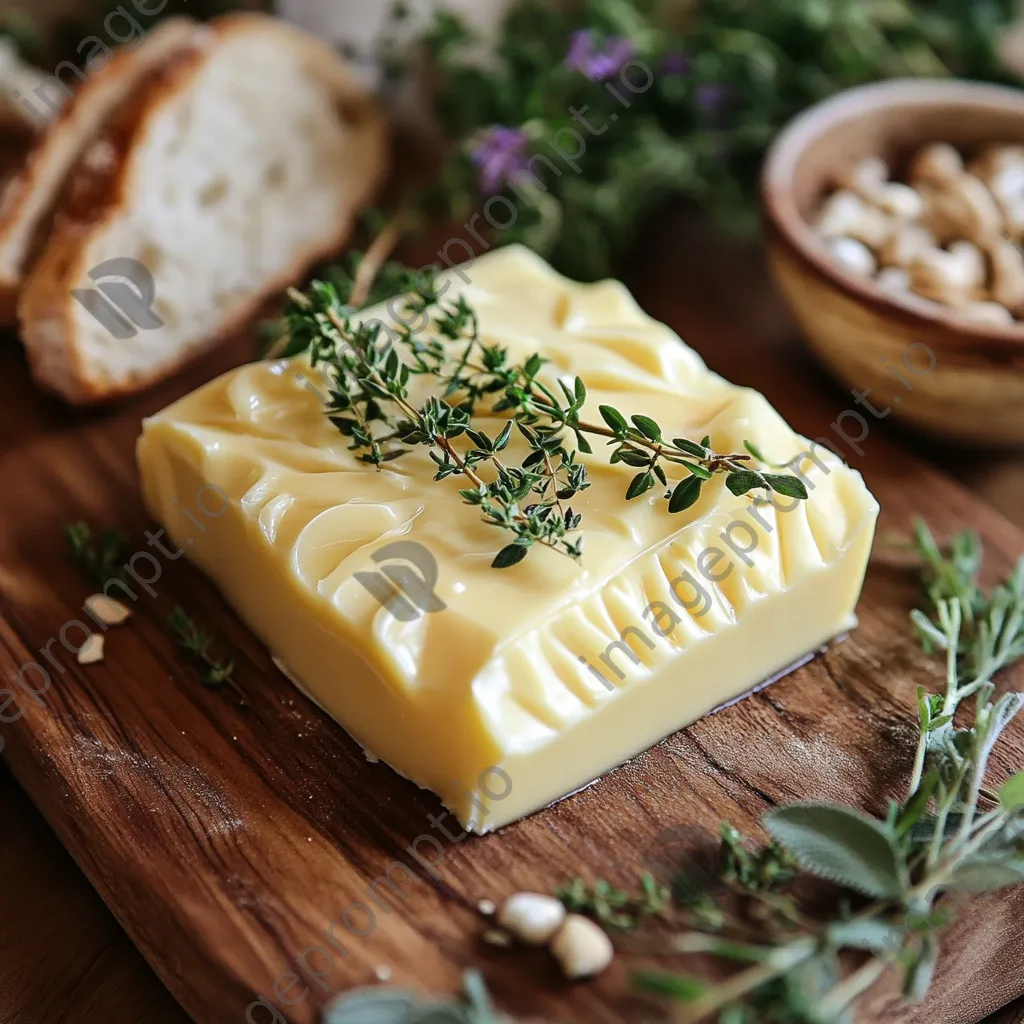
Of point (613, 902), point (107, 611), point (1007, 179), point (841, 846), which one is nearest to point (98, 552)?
point (107, 611)

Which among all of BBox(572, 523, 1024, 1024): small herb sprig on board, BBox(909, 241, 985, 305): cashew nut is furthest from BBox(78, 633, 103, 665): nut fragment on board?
BBox(909, 241, 985, 305): cashew nut

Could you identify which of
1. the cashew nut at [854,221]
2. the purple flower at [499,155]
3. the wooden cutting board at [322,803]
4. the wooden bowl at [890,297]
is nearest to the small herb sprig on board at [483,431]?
the wooden cutting board at [322,803]

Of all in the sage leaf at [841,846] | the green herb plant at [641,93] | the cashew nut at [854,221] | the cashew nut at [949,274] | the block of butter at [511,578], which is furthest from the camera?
the green herb plant at [641,93]

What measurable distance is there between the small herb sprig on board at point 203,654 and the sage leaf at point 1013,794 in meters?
1.01

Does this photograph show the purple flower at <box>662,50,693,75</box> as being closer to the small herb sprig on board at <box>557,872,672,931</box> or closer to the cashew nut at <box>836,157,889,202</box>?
the cashew nut at <box>836,157,889,202</box>

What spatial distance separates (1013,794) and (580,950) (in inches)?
21.4

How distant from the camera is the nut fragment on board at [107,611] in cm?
187

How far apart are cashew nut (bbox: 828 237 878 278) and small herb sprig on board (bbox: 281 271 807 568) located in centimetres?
63

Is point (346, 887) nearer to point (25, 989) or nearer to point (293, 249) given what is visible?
point (25, 989)

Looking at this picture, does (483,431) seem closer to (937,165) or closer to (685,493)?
(685,493)

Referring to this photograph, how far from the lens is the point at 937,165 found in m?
2.32

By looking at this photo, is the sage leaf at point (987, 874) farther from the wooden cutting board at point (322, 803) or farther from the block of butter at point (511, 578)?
the block of butter at point (511, 578)

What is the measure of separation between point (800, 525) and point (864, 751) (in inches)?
12.7

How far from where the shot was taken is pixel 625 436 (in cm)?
164
